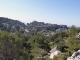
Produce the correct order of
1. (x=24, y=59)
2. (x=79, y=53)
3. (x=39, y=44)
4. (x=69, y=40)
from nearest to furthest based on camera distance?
1. (x=79, y=53)
2. (x=24, y=59)
3. (x=69, y=40)
4. (x=39, y=44)

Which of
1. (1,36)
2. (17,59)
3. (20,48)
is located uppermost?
(1,36)

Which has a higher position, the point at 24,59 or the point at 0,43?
the point at 0,43

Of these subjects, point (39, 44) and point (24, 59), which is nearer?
point (24, 59)

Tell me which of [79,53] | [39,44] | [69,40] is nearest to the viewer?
[79,53]

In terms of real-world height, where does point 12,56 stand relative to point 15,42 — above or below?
below

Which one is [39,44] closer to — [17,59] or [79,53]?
[17,59]

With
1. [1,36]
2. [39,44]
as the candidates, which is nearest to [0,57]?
[1,36]

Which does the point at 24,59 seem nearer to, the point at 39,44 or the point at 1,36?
the point at 1,36

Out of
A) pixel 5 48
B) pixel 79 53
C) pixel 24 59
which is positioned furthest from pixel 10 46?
pixel 79 53

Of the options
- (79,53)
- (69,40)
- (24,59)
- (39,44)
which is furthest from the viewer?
(39,44)
